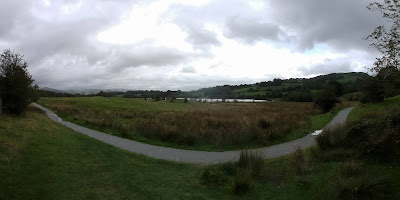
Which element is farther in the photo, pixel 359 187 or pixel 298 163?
pixel 298 163

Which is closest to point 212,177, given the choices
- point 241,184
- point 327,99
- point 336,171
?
point 241,184

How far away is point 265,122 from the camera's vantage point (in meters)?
19.4

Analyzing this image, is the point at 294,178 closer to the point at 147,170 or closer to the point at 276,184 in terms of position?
the point at 276,184

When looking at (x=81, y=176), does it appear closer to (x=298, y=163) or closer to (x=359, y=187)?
(x=298, y=163)

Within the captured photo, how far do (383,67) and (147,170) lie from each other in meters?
8.20

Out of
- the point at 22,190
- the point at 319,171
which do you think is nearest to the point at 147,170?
the point at 22,190

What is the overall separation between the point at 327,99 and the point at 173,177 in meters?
36.7

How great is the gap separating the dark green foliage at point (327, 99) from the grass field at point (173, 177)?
3310cm

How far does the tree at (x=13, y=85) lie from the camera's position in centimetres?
1883

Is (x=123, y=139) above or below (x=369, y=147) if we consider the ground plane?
below

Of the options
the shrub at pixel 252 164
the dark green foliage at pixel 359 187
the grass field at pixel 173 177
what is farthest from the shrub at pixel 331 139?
the dark green foliage at pixel 359 187

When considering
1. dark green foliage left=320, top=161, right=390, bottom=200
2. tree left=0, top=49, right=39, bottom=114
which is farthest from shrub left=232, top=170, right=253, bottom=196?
tree left=0, top=49, right=39, bottom=114

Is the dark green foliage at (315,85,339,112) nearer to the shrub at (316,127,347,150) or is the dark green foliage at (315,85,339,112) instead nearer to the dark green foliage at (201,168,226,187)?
the shrub at (316,127,347,150)

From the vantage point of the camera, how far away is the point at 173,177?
322 inches
